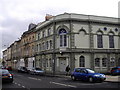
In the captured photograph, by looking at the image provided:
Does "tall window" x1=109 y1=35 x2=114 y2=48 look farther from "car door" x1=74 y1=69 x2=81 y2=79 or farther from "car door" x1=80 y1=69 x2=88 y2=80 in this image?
"car door" x1=80 y1=69 x2=88 y2=80

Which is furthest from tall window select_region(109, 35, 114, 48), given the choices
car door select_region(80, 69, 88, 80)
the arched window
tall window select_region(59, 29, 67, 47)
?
car door select_region(80, 69, 88, 80)

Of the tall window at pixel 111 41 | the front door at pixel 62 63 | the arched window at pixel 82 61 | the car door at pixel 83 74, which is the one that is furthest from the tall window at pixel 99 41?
the car door at pixel 83 74

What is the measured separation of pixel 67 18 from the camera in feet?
101

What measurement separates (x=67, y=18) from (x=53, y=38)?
4.84 meters

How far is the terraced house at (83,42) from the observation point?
30.6 meters

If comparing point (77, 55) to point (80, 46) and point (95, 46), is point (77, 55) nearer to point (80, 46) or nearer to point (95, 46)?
point (80, 46)

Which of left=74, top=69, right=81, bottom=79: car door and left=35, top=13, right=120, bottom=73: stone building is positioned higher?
left=35, top=13, right=120, bottom=73: stone building

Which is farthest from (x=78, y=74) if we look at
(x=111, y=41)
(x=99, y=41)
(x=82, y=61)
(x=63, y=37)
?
(x=111, y=41)

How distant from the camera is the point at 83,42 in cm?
3114

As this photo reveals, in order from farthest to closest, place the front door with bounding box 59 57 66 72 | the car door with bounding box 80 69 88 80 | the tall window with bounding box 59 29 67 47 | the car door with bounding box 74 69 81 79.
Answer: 1. the tall window with bounding box 59 29 67 47
2. the front door with bounding box 59 57 66 72
3. the car door with bounding box 74 69 81 79
4. the car door with bounding box 80 69 88 80

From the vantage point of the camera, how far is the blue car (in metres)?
17.0

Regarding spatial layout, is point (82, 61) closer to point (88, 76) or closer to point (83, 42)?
point (83, 42)

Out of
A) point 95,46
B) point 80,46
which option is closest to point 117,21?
point 95,46

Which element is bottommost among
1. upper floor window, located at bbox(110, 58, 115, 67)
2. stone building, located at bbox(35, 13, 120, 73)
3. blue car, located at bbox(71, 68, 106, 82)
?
blue car, located at bbox(71, 68, 106, 82)
